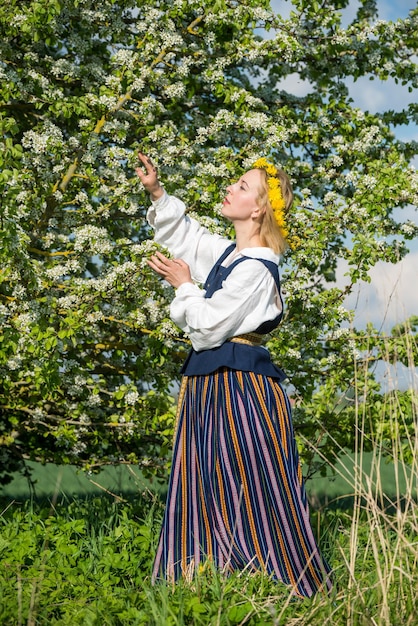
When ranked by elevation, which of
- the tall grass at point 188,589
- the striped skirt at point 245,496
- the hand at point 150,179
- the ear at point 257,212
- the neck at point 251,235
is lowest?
the tall grass at point 188,589

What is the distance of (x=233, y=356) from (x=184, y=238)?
74 cm

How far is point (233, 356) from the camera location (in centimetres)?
343

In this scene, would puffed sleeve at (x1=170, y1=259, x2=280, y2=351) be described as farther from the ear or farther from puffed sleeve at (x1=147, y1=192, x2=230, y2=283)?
puffed sleeve at (x1=147, y1=192, x2=230, y2=283)

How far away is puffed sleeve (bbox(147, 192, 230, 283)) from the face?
0.93ft

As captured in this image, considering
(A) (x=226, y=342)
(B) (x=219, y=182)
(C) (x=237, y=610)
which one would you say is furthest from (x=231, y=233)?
(C) (x=237, y=610)

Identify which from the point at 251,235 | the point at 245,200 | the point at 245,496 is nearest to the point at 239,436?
the point at 245,496

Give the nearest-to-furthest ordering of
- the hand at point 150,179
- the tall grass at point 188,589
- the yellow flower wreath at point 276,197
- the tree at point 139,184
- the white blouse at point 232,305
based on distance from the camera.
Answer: the tall grass at point 188,589, the white blouse at point 232,305, the yellow flower wreath at point 276,197, the hand at point 150,179, the tree at point 139,184

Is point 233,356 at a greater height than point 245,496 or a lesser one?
greater

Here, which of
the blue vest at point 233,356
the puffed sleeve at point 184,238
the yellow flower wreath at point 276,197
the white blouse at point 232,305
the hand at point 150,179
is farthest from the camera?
the puffed sleeve at point 184,238

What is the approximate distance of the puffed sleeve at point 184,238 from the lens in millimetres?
3830

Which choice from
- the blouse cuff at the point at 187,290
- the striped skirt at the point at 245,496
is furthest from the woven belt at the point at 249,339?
the blouse cuff at the point at 187,290

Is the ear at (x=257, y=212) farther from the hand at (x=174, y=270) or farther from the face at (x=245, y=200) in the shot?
the hand at (x=174, y=270)

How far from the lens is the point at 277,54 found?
5.26 m

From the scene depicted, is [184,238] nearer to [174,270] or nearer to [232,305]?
[174,270]
